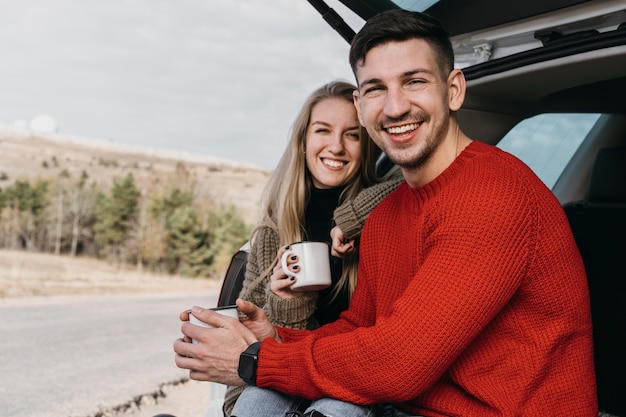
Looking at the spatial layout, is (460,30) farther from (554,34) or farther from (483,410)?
(483,410)

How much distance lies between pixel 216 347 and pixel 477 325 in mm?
688

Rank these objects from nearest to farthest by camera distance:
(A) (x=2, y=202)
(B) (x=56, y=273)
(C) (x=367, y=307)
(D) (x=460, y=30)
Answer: (C) (x=367, y=307), (D) (x=460, y=30), (B) (x=56, y=273), (A) (x=2, y=202)

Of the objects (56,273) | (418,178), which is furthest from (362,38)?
(56,273)

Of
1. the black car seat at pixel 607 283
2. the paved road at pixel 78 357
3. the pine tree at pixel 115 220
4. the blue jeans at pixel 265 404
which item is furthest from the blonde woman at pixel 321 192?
the pine tree at pixel 115 220

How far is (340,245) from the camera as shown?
7.60 ft

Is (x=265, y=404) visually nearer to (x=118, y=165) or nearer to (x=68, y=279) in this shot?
(x=68, y=279)

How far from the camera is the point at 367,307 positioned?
1.97 meters

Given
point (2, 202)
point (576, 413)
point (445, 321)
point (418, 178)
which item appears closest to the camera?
point (445, 321)

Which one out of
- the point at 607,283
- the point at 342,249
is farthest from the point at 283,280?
the point at 607,283

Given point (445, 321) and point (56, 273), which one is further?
point (56, 273)

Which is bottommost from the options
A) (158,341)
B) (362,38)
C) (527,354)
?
(158,341)

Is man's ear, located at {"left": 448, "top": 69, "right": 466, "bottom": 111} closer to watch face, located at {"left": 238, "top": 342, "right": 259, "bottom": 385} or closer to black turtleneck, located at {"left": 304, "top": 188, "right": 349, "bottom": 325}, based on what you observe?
A: watch face, located at {"left": 238, "top": 342, "right": 259, "bottom": 385}

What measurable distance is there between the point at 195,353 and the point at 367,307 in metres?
0.53

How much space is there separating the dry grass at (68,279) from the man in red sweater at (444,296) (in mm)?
15358
